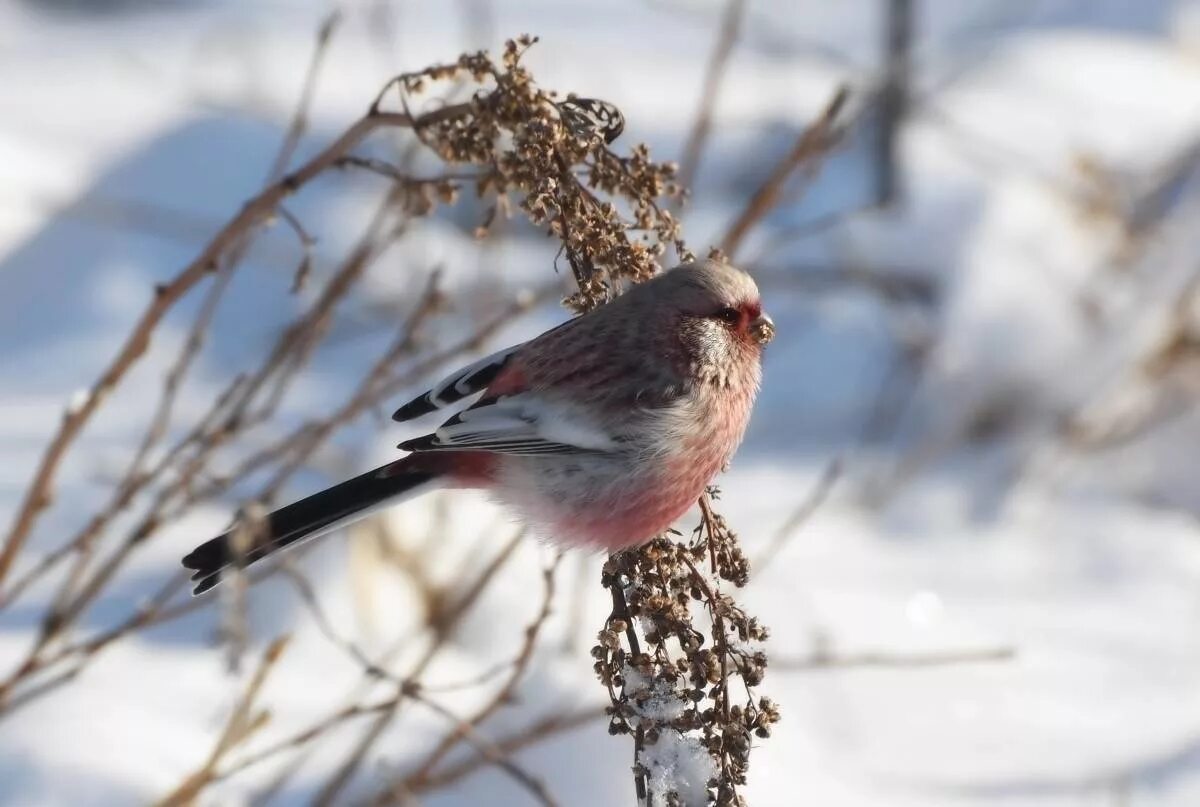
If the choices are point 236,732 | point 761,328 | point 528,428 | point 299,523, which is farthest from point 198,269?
point 761,328

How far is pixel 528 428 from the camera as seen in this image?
2.06 metres

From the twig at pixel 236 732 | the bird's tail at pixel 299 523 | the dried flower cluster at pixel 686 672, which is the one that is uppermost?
the bird's tail at pixel 299 523

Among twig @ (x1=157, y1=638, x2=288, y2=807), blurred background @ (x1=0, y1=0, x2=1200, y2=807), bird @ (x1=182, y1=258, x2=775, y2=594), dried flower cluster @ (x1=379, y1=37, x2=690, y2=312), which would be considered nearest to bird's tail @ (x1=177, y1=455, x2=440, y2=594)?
bird @ (x1=182, y1=258, x2=775, y2=594)

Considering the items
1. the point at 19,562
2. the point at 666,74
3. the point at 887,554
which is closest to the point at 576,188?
the point at 19,562

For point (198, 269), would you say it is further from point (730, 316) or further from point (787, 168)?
point (787, 168)

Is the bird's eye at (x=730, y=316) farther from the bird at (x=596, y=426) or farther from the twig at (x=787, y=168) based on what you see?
the twig at (x=787, y=168)

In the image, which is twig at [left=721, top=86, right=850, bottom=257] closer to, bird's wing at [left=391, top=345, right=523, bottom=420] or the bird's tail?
bird's wing at [left=391, top=345, right=523, bottom=420]

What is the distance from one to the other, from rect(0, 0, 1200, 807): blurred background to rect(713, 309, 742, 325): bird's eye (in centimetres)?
47

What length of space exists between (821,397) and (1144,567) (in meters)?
1.09

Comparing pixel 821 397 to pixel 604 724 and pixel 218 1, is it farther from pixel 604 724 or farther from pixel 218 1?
pixel 218 1

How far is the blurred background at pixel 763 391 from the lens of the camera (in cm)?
307

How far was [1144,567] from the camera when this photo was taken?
14.1 ft

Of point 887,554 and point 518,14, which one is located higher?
point 518,14

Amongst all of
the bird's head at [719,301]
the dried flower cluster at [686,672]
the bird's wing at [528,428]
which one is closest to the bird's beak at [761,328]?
the bird's head at [719,301]
